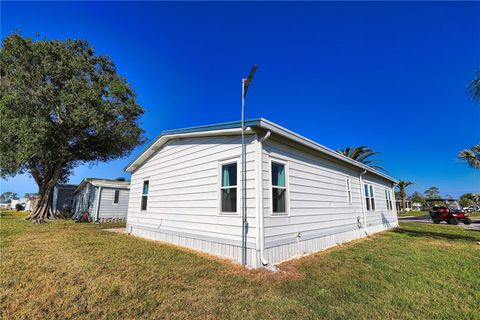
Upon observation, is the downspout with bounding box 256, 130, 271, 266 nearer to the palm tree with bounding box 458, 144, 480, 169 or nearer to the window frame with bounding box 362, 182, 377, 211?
the window frame with bounding box 362, 182, 377, 211

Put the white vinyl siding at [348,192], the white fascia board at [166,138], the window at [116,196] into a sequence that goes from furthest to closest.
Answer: the window at [116,196]
the white vinyl siding at [348,192]
the white fascia board at [166,138]

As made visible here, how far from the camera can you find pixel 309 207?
655 centimetres

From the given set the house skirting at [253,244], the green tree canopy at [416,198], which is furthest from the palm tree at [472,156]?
the green tree canopy at [416,198]

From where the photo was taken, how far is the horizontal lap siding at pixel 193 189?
17.8ft

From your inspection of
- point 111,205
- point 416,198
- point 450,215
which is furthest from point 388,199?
point 416,198

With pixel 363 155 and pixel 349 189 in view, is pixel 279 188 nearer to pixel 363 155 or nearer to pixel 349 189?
pixel 349 189

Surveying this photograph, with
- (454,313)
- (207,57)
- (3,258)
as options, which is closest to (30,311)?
(3,258)

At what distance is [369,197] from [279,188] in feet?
26.4

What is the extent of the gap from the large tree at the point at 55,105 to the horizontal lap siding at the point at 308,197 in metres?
13.4

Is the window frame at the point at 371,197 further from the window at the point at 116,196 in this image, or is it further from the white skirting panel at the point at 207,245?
the window at the point at 116,196

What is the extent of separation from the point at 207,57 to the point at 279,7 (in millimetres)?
5222

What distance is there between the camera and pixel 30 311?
9.20 ft

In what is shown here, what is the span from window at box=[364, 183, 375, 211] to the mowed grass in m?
5.23

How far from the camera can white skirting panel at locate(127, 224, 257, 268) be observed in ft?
16.1
